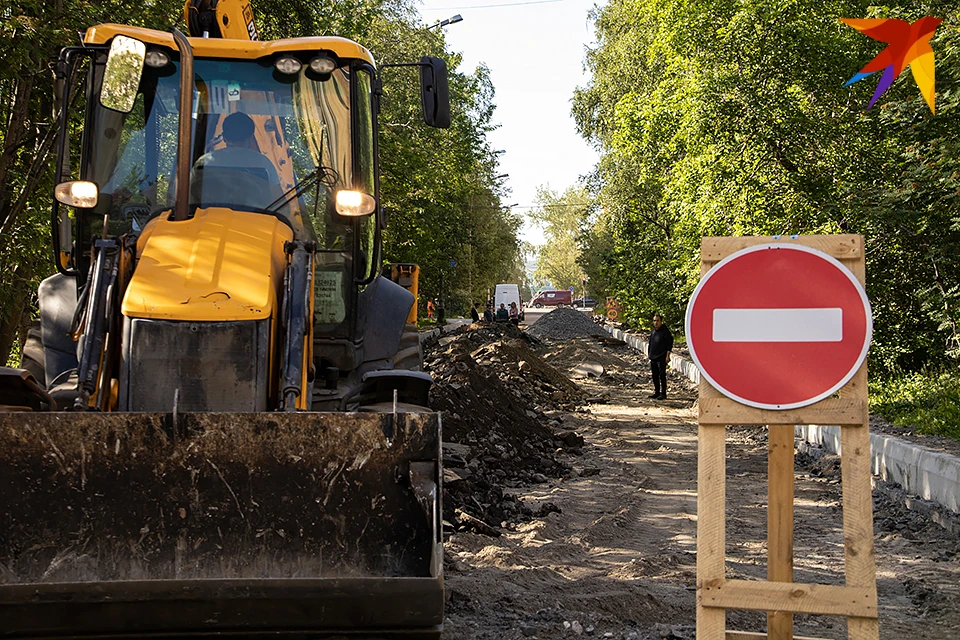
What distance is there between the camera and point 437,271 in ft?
163

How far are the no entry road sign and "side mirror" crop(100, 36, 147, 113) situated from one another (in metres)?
3.99

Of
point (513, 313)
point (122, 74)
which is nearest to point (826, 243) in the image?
point (122, 74)

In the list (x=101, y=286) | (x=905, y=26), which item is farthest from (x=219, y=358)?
(x=905, y=26)

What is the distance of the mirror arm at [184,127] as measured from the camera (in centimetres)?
587

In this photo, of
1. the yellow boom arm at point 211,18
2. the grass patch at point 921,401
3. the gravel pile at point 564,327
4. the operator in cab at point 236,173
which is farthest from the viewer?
the gravel pile at point 564,327

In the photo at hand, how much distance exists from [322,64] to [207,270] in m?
1.85

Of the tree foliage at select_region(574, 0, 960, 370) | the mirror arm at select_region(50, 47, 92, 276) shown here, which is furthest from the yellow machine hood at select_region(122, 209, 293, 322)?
the tree foliage at select_region(574, 0, 960, 370)

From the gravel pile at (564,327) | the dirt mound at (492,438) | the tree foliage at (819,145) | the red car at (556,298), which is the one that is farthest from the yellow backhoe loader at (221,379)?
the red car at (556,298)

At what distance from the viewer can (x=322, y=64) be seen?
21.8ft

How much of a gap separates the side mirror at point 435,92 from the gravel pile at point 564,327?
120ft

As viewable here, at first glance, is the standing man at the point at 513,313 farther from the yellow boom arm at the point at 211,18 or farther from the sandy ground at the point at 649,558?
the yellow boom arm at the point at 211,18

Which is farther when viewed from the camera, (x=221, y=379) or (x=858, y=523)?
(x=221, y=379)

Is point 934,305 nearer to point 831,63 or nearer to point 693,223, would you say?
point 831,63

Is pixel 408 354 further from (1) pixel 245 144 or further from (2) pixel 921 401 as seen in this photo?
(2) pixel 921 401
